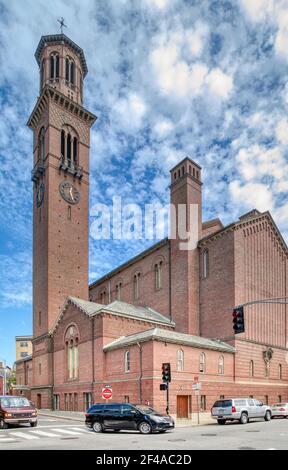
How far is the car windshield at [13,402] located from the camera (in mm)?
23797

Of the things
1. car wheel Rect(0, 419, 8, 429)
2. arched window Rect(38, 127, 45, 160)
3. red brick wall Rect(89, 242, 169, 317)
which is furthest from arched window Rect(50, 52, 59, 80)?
car wheel Rect(0, 419, 8, 429)

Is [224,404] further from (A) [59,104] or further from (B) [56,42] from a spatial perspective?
(B) [56,42]

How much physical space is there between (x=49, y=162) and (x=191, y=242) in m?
19.3

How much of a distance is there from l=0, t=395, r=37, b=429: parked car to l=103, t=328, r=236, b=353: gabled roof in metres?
10.7

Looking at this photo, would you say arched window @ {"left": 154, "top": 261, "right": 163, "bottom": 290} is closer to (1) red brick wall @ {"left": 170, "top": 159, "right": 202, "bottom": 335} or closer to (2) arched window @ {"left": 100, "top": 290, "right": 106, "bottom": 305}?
(1) red brick wall @ {"left": 170, "top": 159, "right": 202, "bottom": 335}

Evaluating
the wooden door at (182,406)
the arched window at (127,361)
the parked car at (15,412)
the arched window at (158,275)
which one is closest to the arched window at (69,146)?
the arched window at (158,275)

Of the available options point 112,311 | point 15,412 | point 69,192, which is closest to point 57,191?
point 69,192

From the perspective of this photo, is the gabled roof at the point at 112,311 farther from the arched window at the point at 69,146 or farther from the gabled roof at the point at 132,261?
the arched window at the point at 69,146

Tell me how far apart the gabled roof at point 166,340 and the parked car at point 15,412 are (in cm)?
1065

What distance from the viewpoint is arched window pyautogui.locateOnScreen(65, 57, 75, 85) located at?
195 ft

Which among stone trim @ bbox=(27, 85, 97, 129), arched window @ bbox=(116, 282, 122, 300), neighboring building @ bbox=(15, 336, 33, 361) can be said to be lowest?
neighboring building @ bbox=(15, 336, 33, 361)

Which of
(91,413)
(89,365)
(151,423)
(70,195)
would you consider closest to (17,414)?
(91,413)

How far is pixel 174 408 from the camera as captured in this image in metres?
31.9
